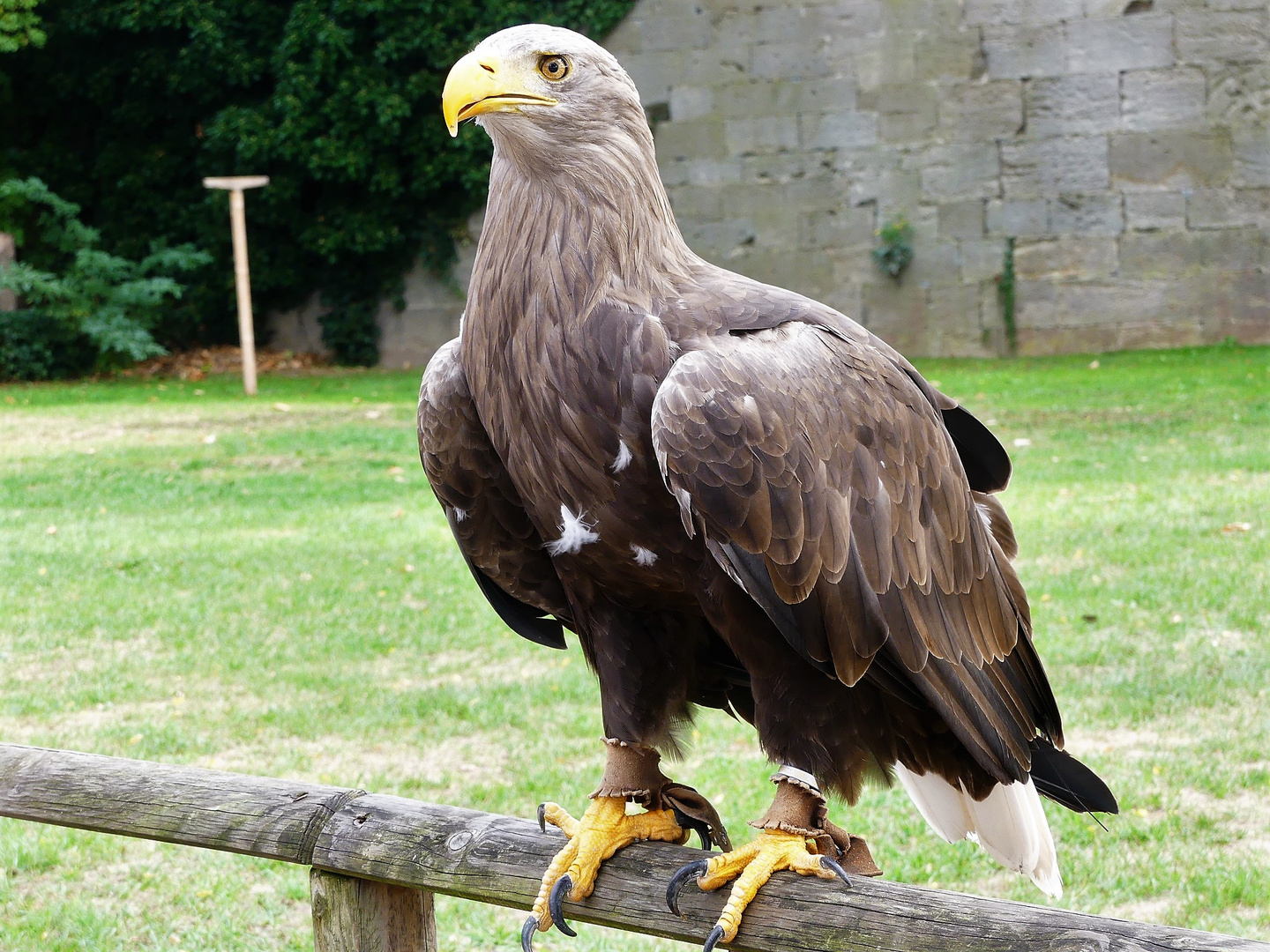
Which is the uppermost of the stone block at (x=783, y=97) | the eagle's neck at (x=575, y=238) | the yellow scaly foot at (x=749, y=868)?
the stone block at (x=783, y=97)

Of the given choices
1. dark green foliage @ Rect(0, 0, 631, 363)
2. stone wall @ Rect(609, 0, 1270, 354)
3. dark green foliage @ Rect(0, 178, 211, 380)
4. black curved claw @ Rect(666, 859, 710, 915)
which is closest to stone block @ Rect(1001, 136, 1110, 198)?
stone wall @ Rect(609, 0, 1270, 354)

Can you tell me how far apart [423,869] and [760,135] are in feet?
42.5

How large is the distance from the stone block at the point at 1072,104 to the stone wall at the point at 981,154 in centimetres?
2

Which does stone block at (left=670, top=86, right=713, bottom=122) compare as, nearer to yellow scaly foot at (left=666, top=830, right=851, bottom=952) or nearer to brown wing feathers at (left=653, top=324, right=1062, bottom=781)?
brown wing feathers at (left=653, top=324, right=1062, bottom=781)

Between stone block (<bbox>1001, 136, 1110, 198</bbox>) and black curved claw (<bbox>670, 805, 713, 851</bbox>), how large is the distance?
40.4 ft

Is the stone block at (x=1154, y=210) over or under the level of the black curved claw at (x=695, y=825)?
over

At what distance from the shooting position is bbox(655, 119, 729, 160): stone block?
46.6 feet

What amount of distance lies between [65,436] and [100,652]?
5.71 metres

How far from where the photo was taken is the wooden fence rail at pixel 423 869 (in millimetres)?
1680

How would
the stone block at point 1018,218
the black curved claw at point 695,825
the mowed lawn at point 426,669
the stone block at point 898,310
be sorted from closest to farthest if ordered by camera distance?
1. the black curved claw at point 695,825
2. the mowed lawn at point 426,669
3. the stone block at point 1018,218
4. the stone block at point 898,310

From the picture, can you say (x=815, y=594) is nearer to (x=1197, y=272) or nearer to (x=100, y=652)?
(x=100, y=652)

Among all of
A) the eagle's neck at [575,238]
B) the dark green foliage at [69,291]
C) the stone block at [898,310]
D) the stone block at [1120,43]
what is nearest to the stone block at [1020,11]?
the stone block at [1120,43]

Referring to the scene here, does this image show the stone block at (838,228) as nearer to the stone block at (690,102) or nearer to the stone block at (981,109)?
the stone block at (981,109)

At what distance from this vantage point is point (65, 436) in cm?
1034
